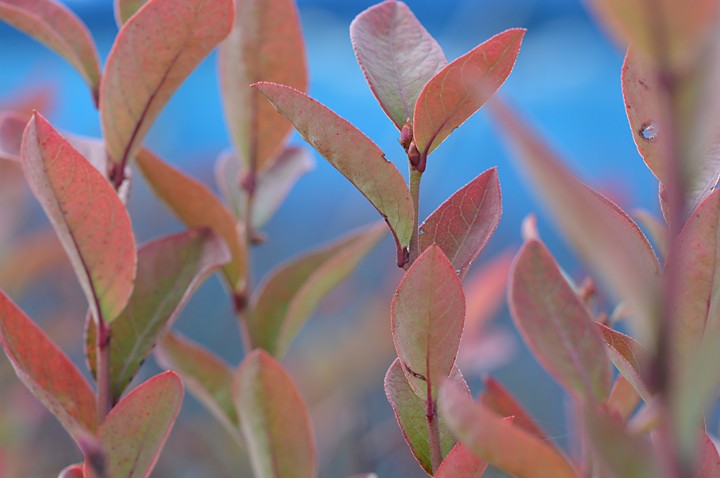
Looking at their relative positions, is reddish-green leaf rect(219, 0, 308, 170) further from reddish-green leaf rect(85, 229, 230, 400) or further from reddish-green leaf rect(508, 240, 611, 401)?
reddish-green leaf rect(508, 240, 611, 401)

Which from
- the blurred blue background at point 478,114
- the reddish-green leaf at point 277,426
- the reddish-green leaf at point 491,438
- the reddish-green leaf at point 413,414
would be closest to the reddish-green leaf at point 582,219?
the reddish-green leaf at point 491,438

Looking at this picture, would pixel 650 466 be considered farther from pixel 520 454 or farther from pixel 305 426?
pixel 305 426

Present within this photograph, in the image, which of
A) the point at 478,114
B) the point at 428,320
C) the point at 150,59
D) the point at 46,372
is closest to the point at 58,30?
the point at 150,59

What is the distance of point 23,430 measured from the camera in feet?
3.31

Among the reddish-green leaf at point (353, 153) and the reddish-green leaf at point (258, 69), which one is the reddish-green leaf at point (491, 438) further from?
the reddish-green leaf at point (258, 69)

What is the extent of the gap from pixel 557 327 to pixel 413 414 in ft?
0.36

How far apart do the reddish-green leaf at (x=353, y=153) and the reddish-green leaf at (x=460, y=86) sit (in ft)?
0.08

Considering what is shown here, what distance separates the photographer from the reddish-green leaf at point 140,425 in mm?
415

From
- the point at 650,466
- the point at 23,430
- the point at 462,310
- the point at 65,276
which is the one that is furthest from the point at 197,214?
the point at 65,276

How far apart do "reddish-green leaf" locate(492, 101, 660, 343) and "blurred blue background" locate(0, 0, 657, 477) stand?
167 centimetres

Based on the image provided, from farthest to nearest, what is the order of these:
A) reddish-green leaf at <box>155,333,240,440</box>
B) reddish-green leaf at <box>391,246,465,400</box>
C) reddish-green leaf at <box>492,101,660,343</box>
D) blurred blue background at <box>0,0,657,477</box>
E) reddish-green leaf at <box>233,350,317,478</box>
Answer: blurred blue background at <box>0,0,657,477</box> → reddish-green leaf at <box>155,333,240,440</box> → reddish-green leaf at <box>233,350,317,478</box> → reddish-green leaf at <box>391,246,465,400</box> → reddish-green leaf at <box>492,101,660,343</box>

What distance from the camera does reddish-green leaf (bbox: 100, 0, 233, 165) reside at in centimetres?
46

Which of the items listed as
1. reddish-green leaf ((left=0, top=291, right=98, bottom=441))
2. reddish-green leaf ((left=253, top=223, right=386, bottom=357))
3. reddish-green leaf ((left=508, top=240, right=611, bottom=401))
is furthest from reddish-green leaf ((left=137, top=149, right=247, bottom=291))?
reddish-green leaf ((left=508, top=240, right=611, bottom=401))

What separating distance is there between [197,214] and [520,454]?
1.20 feet
